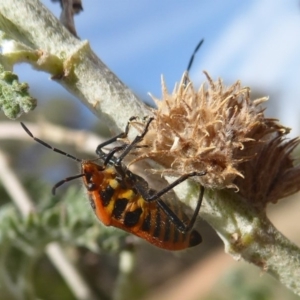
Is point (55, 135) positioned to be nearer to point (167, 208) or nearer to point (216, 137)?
point (167, 208)

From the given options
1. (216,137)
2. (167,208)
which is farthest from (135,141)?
(167,208)

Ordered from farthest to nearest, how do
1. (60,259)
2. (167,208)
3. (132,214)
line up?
(60,259), (132,214), (167,208)

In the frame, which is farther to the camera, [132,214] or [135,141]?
[132,214]

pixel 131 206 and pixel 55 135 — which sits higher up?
pixel 55 135

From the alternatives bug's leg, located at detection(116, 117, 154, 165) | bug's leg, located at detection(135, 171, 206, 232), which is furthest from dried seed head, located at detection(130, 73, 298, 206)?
bug's leg, located at detection(135, 171, 206, 232)

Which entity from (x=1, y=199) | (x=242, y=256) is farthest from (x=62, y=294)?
(x=242, y=256)

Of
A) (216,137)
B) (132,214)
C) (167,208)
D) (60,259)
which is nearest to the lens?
(216,137)
